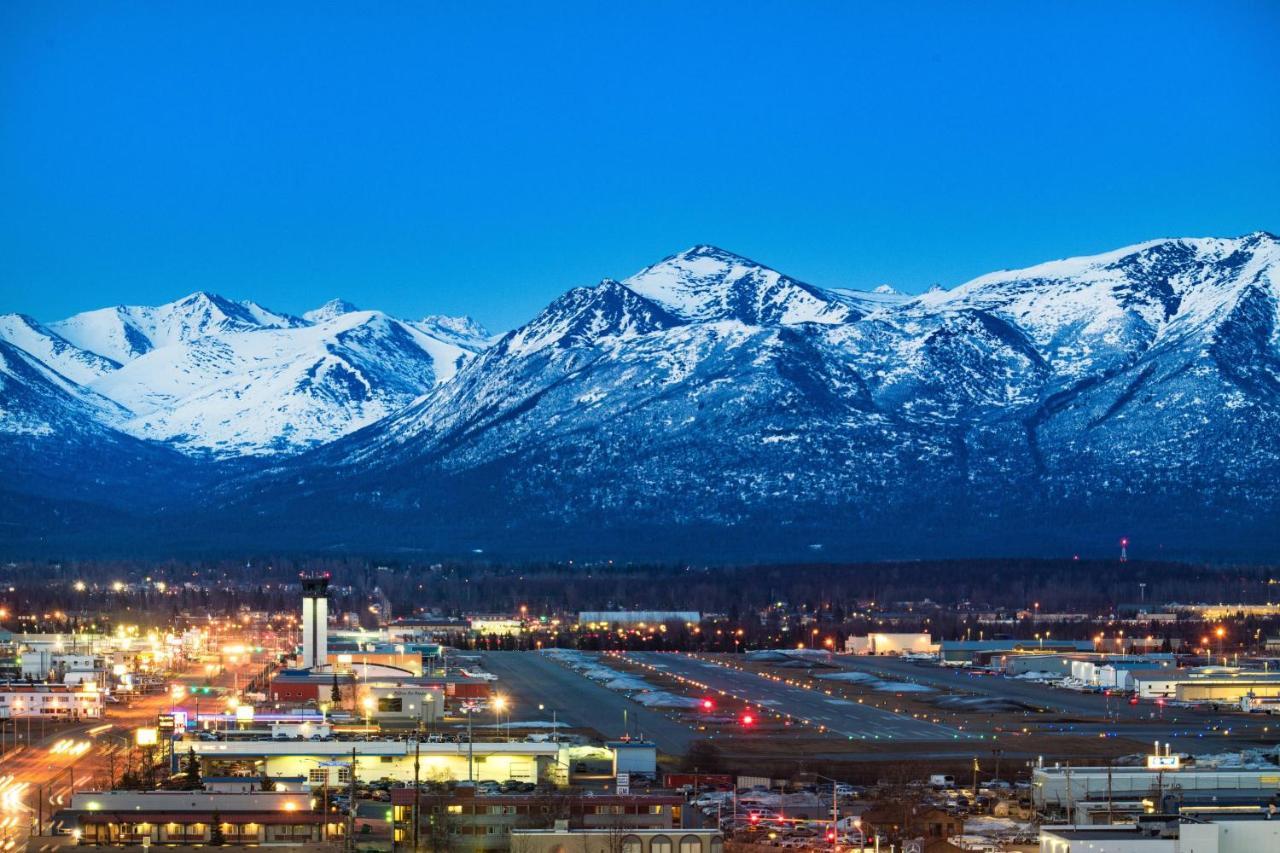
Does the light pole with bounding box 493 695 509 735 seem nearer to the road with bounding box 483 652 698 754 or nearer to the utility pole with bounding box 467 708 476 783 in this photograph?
the road with bounding box 483 652 698 754

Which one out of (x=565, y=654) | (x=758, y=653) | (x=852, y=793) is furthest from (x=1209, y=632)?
(x=852, y=793)

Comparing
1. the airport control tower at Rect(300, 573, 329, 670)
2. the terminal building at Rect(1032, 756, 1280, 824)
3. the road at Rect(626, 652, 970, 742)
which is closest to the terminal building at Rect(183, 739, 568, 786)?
the terminal building at Rect(1032, 756, 1280, 824)

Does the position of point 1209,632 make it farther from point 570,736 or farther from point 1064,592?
point 570,736

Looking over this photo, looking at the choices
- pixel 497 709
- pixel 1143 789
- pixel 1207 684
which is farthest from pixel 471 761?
pixel 1207 684

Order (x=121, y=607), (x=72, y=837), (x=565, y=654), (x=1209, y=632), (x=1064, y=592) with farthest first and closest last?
(x=1064, y=592) → (x=121, y=607) → (x=1209, y=632) → (x=565, y=654) → (x=72, y=837)

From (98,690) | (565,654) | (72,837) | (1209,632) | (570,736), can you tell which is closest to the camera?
(72,837)

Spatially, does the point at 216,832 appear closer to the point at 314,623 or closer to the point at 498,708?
the point at 498,708
